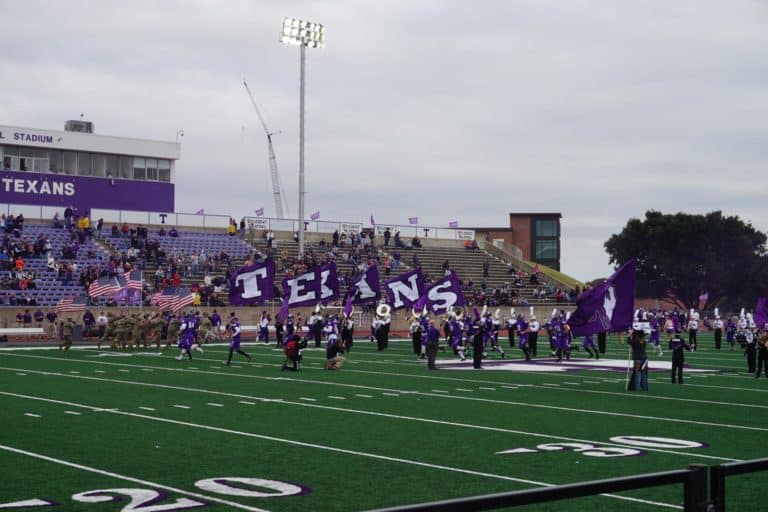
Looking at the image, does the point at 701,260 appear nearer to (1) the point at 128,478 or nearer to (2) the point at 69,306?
(2) the point at 69,306

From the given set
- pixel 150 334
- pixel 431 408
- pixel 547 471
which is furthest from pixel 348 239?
pixel 547 471

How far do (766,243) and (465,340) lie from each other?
51974mm

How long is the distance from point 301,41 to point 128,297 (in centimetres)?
1681

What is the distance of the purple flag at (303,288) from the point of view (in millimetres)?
34906

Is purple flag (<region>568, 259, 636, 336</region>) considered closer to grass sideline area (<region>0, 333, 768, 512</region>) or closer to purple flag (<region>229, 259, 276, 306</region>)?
grass sideline area (<region>0, 333, 768, 512</region>)

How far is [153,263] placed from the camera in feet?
173

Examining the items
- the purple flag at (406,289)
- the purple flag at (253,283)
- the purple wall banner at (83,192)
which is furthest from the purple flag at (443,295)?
the purple wall banner at (83,192)

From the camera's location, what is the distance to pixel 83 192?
59.4 meters

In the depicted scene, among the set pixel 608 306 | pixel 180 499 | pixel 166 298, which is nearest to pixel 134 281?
pixel 166 298

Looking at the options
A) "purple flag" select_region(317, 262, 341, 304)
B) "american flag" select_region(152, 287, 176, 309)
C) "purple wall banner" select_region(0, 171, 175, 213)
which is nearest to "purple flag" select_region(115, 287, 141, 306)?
"american flag" select_region(152, 287, 176, 309)

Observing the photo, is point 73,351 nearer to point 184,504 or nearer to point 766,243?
point 184,504

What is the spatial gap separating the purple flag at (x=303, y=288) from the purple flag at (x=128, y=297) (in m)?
10.4

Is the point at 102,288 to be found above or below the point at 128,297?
above

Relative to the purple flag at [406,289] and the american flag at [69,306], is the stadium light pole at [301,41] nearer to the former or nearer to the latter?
the american flag at [69,306]
